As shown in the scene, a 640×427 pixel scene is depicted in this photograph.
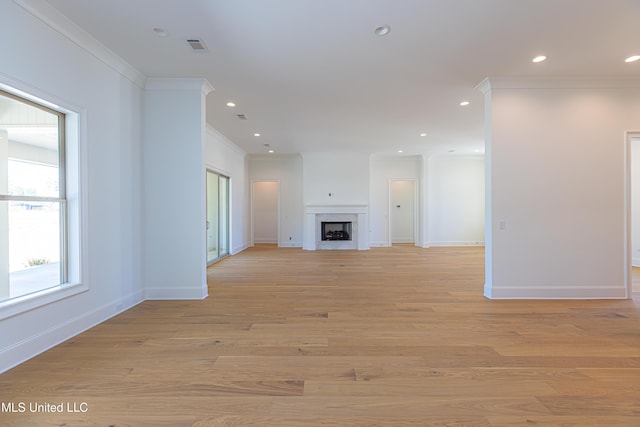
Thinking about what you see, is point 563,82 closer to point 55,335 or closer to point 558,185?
point 558,185

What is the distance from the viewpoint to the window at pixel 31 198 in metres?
2.35

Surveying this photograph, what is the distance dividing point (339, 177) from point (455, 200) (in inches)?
153

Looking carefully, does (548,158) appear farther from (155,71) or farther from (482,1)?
(155,71)

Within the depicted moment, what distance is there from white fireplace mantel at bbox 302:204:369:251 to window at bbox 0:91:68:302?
6419 millimetres

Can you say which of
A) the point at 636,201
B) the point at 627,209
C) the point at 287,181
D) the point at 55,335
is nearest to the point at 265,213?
the point at 287,181

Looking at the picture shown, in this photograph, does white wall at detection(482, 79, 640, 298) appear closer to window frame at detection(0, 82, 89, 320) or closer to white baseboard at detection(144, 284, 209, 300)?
white baseboard at detection(144, 284, 209, 300)

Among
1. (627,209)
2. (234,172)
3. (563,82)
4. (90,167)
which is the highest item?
(563,82)

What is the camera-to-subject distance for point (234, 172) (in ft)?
25.9

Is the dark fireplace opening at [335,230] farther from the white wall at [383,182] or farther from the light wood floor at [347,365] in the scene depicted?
the light wood floor at [347,365]

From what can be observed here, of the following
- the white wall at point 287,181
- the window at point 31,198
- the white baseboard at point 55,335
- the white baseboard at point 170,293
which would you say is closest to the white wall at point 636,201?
the white wall at point 287,181

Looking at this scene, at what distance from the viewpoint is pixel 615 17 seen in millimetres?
2562

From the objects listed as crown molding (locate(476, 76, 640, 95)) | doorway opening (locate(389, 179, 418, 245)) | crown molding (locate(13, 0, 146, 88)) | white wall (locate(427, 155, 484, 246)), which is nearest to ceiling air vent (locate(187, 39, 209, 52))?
crown molding (locate(13, 0, 146, 88))

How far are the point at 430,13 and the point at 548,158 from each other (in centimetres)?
266

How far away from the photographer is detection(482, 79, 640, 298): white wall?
12.5ft
